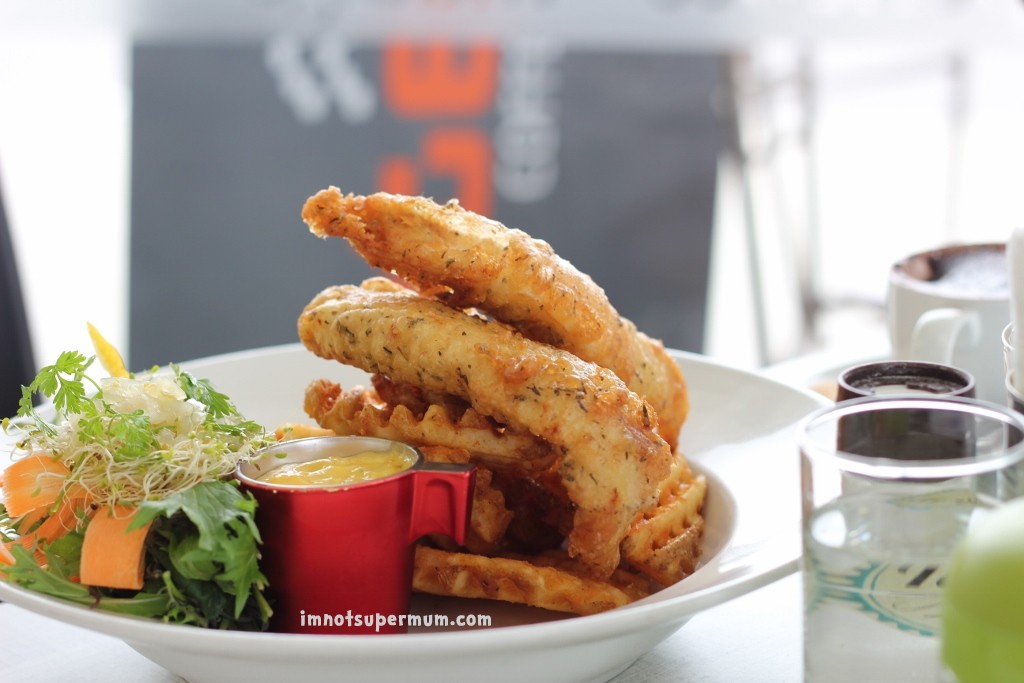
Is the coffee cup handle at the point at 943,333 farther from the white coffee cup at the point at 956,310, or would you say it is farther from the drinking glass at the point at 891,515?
the drinking glass at the point at 891,515

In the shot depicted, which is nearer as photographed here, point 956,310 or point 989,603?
point 989,603

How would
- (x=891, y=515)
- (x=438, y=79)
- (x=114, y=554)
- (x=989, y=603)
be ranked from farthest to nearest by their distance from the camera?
(x=438, y=79)
(x=114, y=554)
(x=891, y=515)
(x=989, y=603)

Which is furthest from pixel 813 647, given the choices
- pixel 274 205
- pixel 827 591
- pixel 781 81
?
pixel 781 81

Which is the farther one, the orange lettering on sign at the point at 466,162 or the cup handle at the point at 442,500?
the orange lettering on sign at the point at 466,162

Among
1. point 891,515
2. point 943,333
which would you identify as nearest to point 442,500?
point 891,515

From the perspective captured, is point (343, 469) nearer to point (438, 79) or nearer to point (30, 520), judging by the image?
point (30, 520)

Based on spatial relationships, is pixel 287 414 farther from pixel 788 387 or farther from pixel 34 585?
pixel 788 387

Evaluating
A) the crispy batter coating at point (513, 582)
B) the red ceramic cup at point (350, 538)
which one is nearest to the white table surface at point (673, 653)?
the crispy batter coating at point (513, 582)

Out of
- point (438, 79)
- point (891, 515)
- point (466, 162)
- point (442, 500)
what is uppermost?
point (438, 79)
